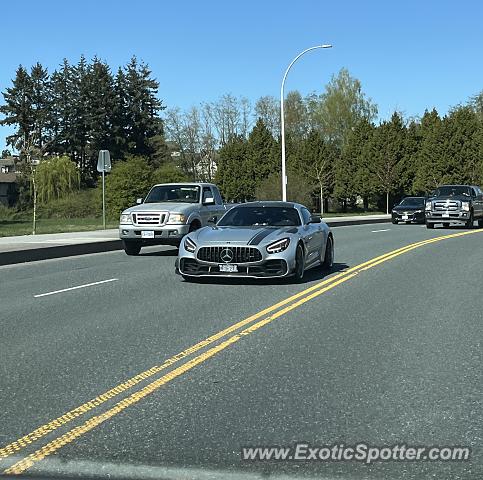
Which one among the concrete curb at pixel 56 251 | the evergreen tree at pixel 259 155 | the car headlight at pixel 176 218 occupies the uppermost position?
the evergreen tree at pixel 259 155

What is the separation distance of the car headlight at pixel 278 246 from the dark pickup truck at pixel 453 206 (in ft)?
76.0

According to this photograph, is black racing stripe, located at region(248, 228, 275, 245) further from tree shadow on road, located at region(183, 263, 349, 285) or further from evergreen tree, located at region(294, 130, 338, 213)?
evergreen tree, located at region(294, 130, 338, 213)

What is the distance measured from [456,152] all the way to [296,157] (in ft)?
53.2

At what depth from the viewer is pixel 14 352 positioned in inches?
285

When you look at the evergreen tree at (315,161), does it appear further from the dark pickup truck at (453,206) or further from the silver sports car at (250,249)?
the silver sports car at (250,249)

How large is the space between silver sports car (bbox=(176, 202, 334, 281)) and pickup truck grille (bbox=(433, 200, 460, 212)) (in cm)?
2184

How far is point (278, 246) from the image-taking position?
1226cm

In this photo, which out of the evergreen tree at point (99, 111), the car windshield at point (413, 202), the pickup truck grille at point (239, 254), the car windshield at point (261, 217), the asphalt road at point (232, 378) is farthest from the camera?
the evergreen tree at point (99, 111)

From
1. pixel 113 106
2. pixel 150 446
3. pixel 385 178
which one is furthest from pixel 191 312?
pixel 113 106

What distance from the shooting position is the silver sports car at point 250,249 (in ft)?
39.7

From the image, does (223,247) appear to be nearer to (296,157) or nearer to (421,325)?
(421,325)

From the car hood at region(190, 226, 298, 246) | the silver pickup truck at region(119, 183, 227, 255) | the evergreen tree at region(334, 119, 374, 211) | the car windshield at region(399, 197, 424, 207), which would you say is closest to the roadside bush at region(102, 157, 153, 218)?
the evergreen tree at region(334, 119, 374, 211)

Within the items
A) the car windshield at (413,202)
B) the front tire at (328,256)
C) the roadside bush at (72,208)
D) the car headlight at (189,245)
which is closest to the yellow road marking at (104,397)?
the car headlight at (189,245)

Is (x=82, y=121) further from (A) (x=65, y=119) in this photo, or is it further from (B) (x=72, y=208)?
(B) (x=72, y=208)
